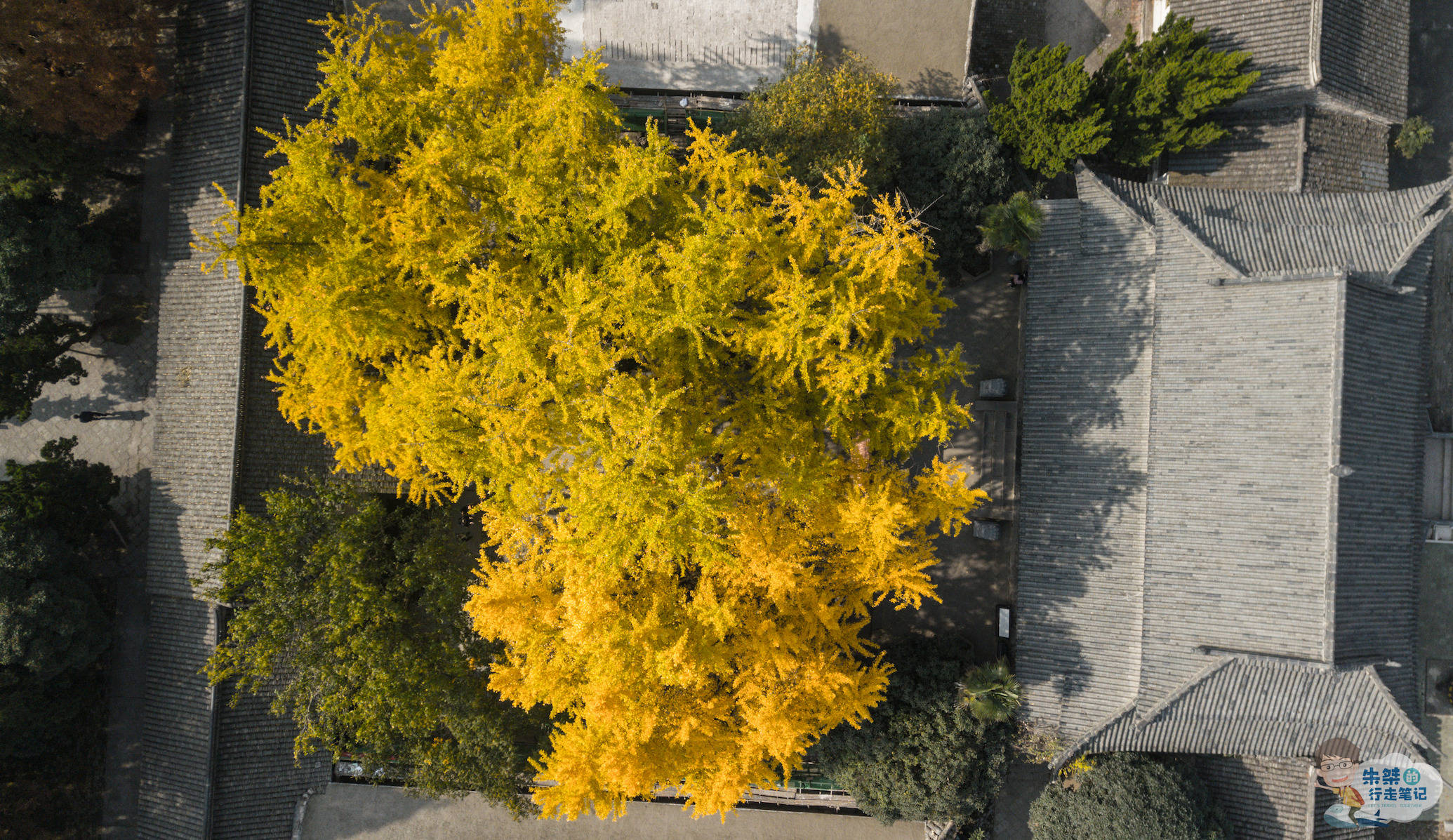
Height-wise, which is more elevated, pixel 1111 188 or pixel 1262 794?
pixel 1111 188

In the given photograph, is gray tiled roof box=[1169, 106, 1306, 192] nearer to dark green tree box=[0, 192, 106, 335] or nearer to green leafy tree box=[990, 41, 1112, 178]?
green leafy tree box=[990, 41, 1112, 178]

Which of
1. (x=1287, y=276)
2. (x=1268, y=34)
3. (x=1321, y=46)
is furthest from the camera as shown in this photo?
(x=1268, y=34)

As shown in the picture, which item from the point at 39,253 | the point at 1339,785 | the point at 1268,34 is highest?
the point at 1268,34

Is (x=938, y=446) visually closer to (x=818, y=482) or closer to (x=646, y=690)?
(x=818, y=482)

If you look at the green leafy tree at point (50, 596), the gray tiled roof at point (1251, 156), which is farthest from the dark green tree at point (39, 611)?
the gray tiled roof at point (1251, 156)

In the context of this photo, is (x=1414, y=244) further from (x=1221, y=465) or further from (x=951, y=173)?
(x=951, y=173)

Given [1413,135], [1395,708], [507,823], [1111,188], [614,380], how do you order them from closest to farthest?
1. [614,380]
2. [1395,708]
3. [1111,188]
4. [1413,135]
5. [507,823]

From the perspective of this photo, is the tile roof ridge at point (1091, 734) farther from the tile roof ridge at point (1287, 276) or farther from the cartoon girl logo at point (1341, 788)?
the tile roof ridge at point (1287, 276)

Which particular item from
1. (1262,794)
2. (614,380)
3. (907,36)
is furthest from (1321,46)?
(614,380)

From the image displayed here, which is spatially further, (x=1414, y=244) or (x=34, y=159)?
(x=34, y=159)
